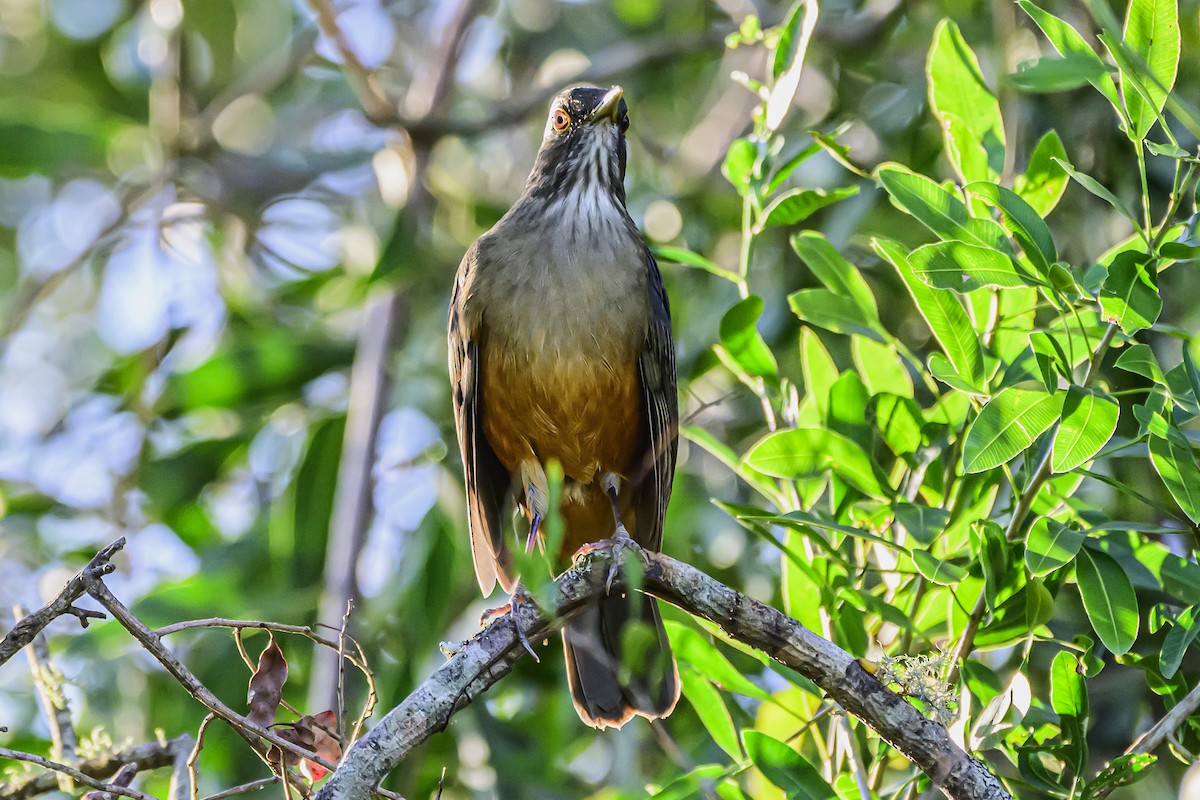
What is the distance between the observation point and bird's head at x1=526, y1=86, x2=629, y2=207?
494 cm

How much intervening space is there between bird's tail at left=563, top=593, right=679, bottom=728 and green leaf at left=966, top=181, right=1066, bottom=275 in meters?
1.69

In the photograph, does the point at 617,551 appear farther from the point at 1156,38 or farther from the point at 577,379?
the point at 1156,38

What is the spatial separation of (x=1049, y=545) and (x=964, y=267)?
2.07 feet

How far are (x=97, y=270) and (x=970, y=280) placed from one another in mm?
6381

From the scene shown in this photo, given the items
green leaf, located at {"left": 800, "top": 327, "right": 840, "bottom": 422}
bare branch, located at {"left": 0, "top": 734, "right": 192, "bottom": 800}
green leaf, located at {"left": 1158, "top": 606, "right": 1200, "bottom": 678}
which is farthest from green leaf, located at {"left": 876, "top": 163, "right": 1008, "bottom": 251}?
bare branch, located at {"left": 0, "top": 734, "right": 192, "bottom": 800}

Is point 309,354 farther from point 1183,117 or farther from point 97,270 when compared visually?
point 1183,117

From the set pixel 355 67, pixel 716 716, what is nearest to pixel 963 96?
pixel 716 716

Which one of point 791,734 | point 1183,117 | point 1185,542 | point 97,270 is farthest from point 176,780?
point 97,270

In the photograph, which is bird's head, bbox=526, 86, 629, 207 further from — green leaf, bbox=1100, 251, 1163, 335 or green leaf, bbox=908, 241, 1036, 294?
green leaf, bbox=1100, 251, 1163, 335

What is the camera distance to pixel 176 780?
9.52 feet

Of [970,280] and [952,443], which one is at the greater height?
[970,280]

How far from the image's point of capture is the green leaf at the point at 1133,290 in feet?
8.87

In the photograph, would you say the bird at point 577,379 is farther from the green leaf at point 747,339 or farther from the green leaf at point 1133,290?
the green leaf at point 1133,290

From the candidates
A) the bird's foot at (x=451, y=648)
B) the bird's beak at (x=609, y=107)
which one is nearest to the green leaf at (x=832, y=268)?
the bird's foot at (x=451, y=648)
